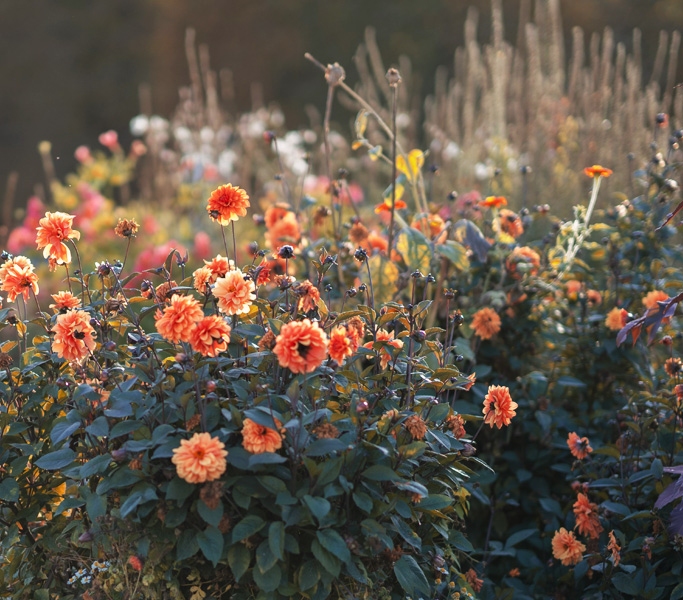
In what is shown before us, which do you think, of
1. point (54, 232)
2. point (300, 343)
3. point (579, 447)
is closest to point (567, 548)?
point (579, 447)

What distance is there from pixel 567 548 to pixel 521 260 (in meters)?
0.78

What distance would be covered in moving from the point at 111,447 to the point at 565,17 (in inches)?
320

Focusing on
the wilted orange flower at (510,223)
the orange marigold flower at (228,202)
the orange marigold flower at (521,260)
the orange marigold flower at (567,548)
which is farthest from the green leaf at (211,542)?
the wilted orange flower at (510,223)

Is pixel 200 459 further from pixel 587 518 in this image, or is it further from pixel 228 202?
pixel 587 518

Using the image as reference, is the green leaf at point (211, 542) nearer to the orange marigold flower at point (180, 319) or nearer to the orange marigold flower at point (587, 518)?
the orange marigold flower at point (180, 319)

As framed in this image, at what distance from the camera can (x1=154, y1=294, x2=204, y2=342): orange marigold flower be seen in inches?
45.2

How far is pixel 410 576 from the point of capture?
126cm

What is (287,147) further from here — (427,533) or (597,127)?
(427,533)

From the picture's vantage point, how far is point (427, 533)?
4.66 ft

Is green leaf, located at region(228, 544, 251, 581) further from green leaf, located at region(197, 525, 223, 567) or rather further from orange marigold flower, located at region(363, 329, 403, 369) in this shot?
orange marigold flower, located at region(363, 329, 403, 369)

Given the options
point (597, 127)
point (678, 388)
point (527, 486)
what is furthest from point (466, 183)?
point (678, 388)

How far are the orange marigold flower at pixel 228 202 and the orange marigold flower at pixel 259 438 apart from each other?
41cm

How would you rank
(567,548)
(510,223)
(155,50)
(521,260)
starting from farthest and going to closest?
(155,50), (510,223), (521,260), (567,548)

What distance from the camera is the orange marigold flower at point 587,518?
5.32ft
